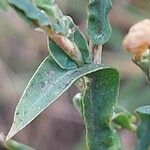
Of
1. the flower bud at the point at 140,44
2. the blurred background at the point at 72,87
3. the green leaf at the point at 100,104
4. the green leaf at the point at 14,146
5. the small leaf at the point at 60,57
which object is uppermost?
the small leaf at the point at 60,57

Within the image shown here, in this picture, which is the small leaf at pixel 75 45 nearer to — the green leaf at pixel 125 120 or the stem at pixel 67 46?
the stem at pixel 67 46

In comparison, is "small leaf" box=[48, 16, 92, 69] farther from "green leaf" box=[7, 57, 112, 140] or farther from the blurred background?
the blurred background

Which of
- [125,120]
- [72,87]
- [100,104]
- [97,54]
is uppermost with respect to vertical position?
[97,54]

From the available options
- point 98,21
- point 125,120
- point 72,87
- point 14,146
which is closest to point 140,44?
point 98,21

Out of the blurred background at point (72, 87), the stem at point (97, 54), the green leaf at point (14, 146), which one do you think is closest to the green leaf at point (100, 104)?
the stem at point (97, 54)

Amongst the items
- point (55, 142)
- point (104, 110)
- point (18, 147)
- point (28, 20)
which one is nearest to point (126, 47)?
point (104, 110)

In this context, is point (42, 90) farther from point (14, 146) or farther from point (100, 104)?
point (14, 146)
